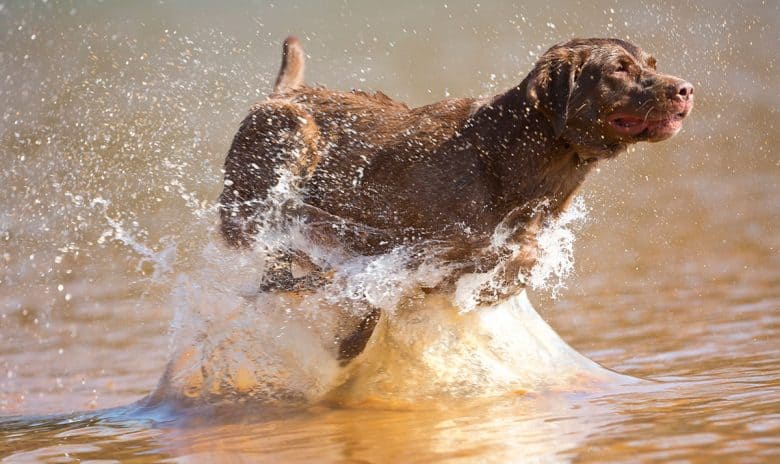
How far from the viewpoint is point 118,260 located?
8922 mm

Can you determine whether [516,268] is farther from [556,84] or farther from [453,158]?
[556,84]

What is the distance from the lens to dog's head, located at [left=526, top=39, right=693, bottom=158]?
475 cm

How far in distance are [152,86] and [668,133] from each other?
23.6 ft

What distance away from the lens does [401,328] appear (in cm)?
534

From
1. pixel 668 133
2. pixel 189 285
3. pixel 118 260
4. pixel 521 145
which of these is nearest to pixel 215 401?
pixel 189 285

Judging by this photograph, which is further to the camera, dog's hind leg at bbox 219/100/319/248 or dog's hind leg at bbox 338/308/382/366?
dog's hind leg at bbox 219/100/319/248

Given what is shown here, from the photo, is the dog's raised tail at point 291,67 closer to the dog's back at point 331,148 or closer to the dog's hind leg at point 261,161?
the dog's back at point 331,148

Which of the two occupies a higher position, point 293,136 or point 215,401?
point 293,136

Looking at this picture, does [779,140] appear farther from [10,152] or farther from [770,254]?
[10,152]

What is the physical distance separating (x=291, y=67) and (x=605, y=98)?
1964 millimetres

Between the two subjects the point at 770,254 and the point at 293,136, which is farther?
the point at 770,254

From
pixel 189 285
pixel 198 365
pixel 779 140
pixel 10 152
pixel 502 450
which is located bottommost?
pixel 502 450

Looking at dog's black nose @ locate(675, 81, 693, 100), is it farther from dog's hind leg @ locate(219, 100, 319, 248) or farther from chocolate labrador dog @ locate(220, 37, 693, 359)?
dog's hind leg @ locate(219, 100, 319, 248)

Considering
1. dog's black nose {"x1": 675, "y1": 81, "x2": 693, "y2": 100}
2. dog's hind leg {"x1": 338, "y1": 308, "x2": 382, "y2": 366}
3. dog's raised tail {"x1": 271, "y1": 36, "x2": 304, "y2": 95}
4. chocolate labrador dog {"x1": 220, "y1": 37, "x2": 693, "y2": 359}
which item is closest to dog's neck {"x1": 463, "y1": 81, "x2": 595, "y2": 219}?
chocolate labrador dog {"x1": 220, "y1": 37, "x2": 693, "y2": 359}
